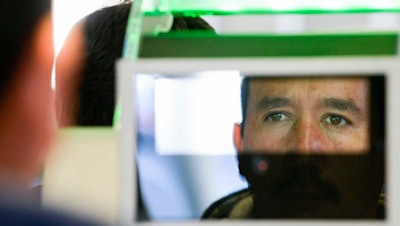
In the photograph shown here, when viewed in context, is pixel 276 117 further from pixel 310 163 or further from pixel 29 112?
pixel 29 112

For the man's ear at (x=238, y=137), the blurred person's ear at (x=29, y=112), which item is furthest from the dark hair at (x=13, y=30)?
the man's ear at (x=238, y=137)

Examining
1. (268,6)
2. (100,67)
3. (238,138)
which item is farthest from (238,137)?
(100,67)

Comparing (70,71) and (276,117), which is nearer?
(276,117)

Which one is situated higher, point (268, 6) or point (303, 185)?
point (268, 6)

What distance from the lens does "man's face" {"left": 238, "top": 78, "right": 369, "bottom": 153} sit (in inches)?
14.4

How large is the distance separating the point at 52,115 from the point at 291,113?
0.18 m

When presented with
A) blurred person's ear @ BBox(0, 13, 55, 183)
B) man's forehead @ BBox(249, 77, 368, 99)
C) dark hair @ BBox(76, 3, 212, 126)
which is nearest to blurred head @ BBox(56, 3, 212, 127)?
dark hair @ BBox(76, 3, 212, 126)

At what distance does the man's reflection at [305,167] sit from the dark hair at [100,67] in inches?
8.5

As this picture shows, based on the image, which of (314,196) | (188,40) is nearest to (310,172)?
(314,196)

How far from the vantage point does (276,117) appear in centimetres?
40

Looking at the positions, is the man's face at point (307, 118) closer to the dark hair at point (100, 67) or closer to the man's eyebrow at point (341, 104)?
the man's eyebrow at point (341, 104)

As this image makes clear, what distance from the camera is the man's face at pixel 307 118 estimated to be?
0.37m

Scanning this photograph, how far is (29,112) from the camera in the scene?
423mm

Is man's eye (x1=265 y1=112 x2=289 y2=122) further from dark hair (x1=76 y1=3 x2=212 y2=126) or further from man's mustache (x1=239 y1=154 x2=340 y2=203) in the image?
dark hair (x1=76 y1=3 x2=212 y2=126)
